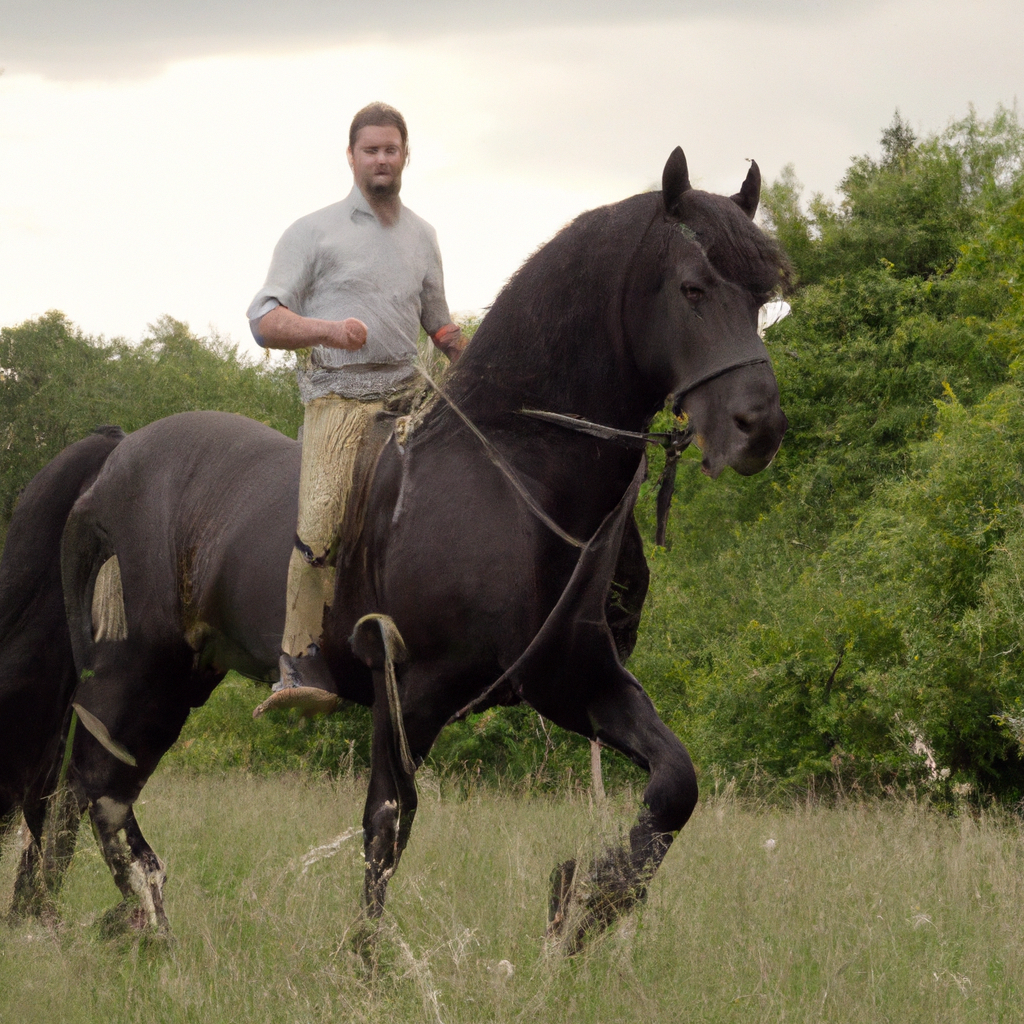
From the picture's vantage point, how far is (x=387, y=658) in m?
4.45

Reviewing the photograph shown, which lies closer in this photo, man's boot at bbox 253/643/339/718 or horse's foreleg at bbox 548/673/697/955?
horse's foreleg at bbox 548/673/697/955

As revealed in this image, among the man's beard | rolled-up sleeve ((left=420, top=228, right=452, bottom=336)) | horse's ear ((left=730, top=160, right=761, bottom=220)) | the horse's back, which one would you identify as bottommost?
the horse's back

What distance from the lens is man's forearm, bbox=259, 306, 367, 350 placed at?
4656mm

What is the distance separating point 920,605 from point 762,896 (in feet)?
15.3

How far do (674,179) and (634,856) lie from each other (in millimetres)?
2183

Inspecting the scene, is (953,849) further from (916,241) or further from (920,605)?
(916,241)

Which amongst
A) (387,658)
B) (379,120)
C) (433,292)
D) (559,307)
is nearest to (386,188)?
(379,120)

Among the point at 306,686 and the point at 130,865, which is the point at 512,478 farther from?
the point at 130,865

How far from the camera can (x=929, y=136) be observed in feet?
104

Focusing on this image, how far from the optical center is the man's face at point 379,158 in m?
4.97

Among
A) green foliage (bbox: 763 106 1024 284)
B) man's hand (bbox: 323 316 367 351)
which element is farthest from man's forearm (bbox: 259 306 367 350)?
green foliage (bbox: 763 106 1024 284)

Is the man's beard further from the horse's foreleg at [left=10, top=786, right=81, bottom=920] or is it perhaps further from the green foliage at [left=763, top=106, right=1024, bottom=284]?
the green foliage at [left=763, top=106, right=1024, bottom=284]

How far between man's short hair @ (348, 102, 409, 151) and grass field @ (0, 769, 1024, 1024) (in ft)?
9.20

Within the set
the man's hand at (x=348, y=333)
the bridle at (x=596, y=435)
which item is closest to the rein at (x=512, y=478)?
the bridle at (x=596, y=435)
